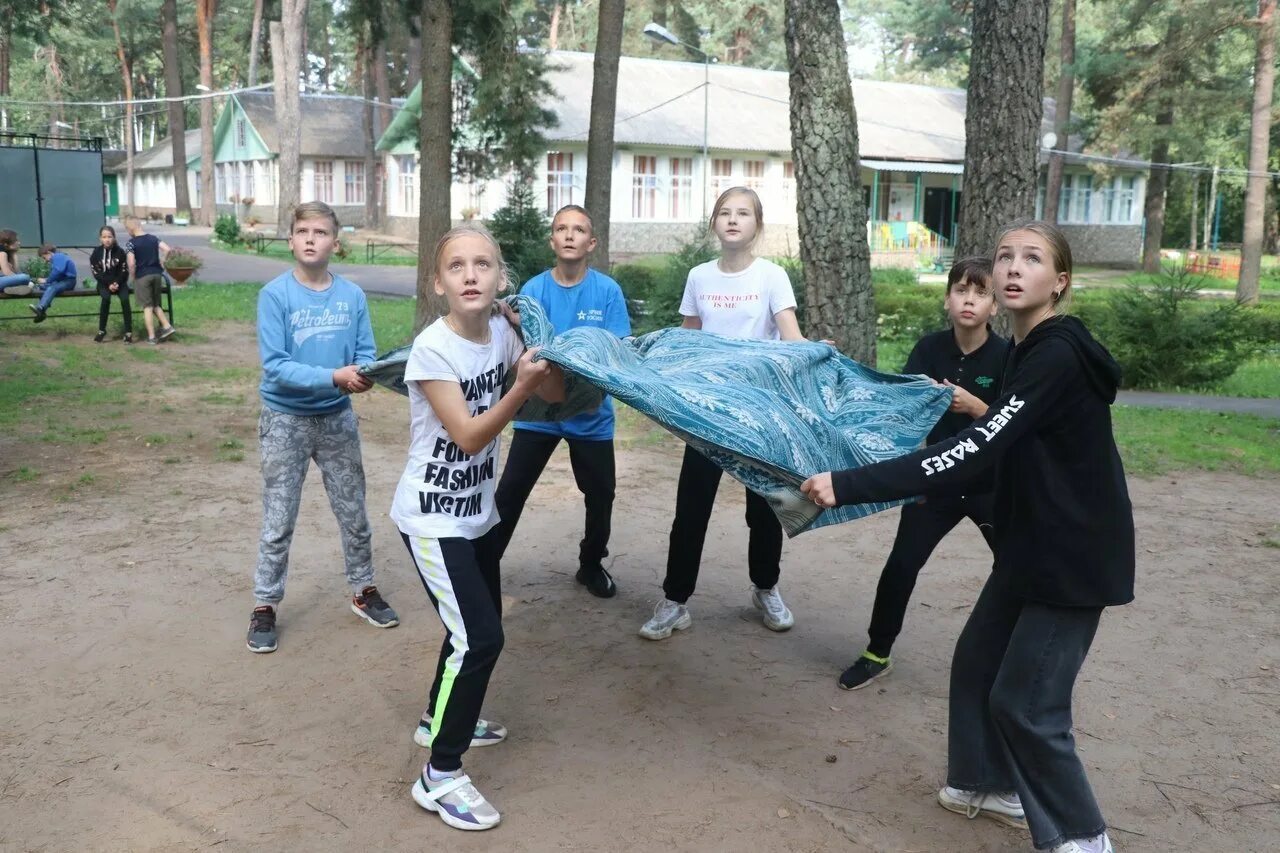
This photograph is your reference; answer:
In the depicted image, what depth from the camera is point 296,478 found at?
520 centimetres

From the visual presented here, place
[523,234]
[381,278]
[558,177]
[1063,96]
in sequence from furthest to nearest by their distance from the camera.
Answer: [558,177]
[1063,96]
[381,278]
[523,234]

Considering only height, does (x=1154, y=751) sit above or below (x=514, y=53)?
below

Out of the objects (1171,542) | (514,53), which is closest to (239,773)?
(1171,542)

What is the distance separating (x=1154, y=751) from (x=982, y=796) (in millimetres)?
930

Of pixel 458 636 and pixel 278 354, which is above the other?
pixel 278 354

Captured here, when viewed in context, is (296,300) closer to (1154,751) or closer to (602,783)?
(602,783)

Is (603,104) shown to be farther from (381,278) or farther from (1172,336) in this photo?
(381,278)

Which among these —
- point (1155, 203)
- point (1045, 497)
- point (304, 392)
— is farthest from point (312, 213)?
point (1155, 203)

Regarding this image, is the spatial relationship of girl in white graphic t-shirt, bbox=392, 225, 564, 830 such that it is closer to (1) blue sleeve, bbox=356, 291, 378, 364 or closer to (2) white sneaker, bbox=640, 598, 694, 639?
(1) blue sleeve, bbox=356, 291, 378, 364

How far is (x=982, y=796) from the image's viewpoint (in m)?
Answer: 3.84

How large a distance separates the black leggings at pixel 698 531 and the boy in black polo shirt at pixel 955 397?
67 cm

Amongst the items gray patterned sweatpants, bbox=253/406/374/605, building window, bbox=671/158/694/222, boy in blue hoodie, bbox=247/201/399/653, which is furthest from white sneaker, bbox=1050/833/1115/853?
building window, bbox=671/158/694/222

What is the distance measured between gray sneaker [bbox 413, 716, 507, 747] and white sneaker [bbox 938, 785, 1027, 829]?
64.5 inches

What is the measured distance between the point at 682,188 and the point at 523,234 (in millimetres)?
22744
